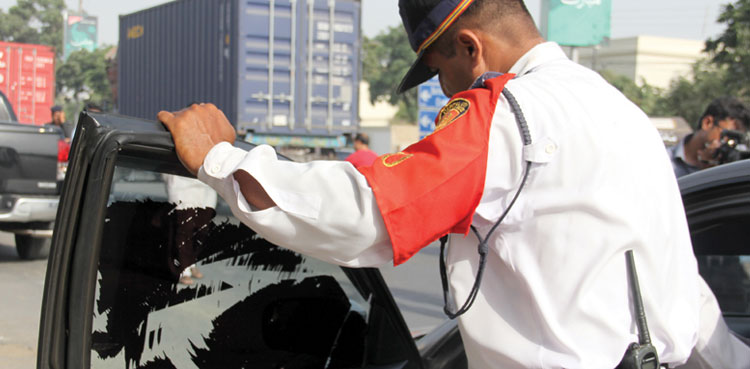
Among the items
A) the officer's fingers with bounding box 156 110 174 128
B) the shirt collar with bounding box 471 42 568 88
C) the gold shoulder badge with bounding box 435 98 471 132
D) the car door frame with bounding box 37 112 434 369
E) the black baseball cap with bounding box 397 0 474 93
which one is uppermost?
the black baseball cap with bounding box 397 0 474 93

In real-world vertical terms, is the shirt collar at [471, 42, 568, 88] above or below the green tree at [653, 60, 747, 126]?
below

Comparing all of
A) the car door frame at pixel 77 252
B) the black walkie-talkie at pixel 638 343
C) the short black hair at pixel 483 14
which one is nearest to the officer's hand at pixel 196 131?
the car door frame at pixel 77 252

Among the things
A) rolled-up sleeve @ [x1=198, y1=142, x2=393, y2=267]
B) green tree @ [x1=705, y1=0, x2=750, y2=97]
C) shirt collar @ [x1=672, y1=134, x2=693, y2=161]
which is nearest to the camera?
rolled-up sleeve @ [x1=198, y1=142, x2=393, y2=267]

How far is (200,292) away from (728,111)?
4137 mm

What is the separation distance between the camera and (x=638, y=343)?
4.39 ft

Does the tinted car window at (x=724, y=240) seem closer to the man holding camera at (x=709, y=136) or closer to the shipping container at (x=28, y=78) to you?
the man holding camera at (x=709, y=136)

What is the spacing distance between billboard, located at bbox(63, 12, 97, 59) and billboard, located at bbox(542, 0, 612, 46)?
34.2 m

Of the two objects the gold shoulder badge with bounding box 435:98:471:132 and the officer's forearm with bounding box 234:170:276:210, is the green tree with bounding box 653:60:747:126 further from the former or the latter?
the officer's forearm with bounding box 234:170:276:210

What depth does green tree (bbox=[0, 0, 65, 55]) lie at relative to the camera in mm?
51688

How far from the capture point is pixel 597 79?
1433mm

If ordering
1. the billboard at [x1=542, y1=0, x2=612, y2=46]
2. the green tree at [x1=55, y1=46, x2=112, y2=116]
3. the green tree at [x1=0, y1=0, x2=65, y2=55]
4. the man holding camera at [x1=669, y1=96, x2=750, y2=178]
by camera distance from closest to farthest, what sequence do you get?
the man holding camera at [x1=669, y1=96, x2=750, y2=178] → the billboard at [x1=542, y1=0, x2=612, y2=46] → the green tree at [x1=55, y1=46, x2=112, y2=116] → the green tree at [x1=0, y1=0, x2=65, y2=55]

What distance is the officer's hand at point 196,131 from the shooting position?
1384 mm

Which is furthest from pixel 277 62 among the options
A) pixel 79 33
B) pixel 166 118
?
pixel 79 33

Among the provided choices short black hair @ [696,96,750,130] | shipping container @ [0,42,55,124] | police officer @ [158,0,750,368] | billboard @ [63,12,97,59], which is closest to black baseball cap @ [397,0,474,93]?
police officer @ [158,0,750,368]
